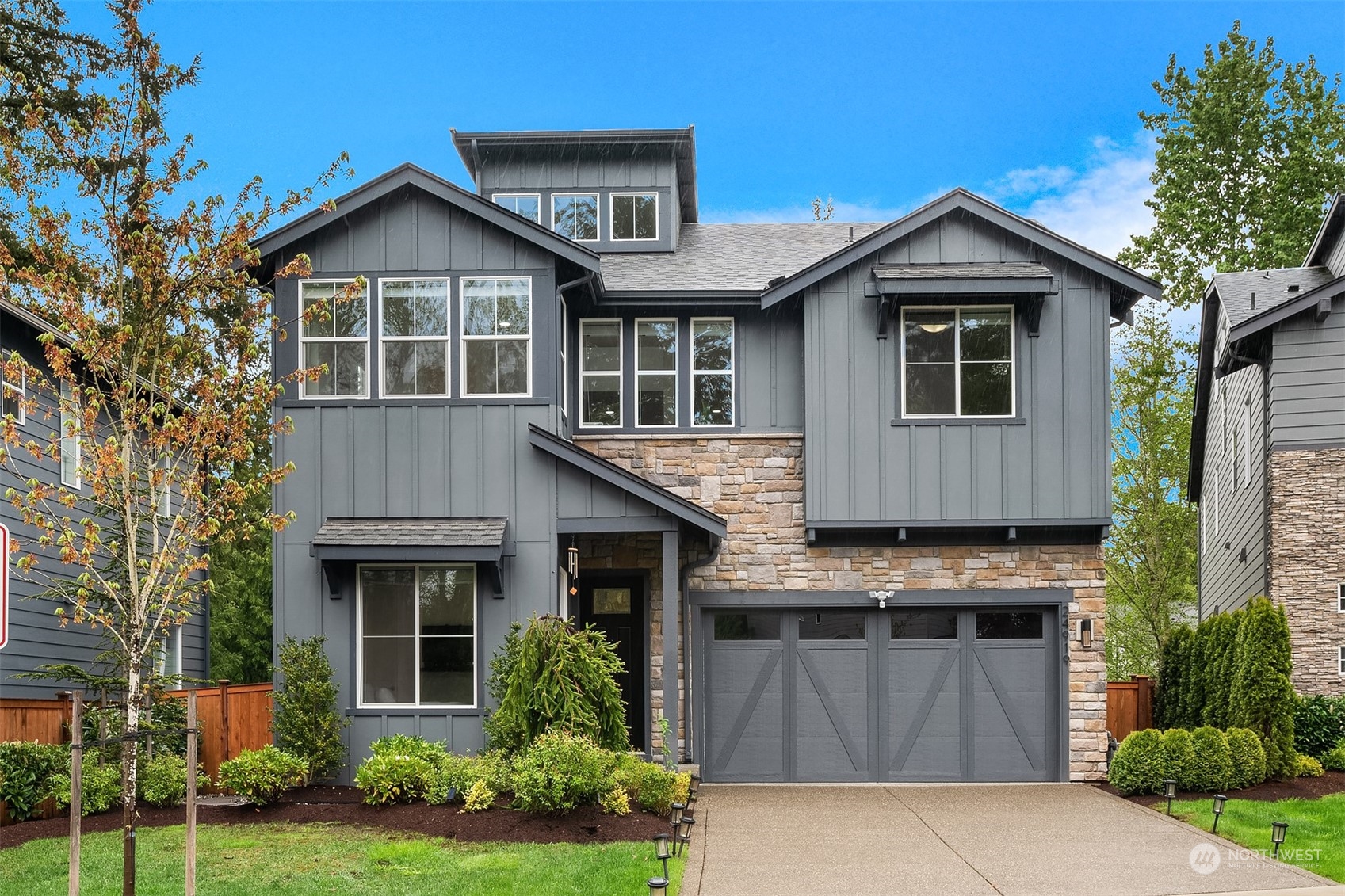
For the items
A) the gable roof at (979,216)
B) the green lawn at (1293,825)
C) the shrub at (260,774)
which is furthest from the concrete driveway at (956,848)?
the gable roof at (979,216)

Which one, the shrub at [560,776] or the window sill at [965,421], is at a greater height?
the window sill at [965,421]

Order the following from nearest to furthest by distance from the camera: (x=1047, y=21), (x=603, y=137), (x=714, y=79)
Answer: (x=603, y=137) → (x=1047, y=21) → (x=714, y=79)

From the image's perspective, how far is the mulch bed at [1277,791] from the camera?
12.9m

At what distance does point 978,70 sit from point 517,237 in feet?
53.1

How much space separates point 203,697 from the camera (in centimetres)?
1431

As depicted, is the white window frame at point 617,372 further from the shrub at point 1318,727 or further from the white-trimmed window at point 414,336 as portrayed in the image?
the shrub at point 1318,727

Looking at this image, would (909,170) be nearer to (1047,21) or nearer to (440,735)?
(1047,21)

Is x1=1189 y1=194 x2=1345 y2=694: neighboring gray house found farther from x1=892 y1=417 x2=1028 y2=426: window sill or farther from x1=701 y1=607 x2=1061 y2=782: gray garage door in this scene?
x1=892 y1=417 x2=1028 y2=426: window sill

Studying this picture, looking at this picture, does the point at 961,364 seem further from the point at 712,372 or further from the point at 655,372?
the point at 655,372

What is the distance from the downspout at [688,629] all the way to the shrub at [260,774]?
4634 mm

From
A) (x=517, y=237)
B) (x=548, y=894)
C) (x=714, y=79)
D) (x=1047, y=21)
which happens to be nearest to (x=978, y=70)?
(x=1047, y=21)

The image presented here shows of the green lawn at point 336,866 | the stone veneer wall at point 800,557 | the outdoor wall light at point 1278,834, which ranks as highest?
the stone veneer wall at point 800,557

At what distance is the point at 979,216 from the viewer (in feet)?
48.6

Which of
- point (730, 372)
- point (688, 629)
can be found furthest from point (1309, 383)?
point (688, 629)
